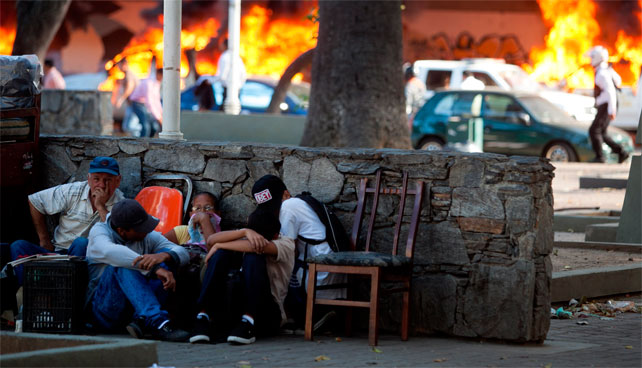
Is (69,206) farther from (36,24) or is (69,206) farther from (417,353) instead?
(36,24)

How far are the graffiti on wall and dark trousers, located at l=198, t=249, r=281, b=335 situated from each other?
2879 centimetres

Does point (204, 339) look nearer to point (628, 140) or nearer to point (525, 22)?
point (628, 140)

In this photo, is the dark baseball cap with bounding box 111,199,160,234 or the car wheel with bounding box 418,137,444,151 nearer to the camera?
the dark baseball cap with bounding box 111,199,160,234

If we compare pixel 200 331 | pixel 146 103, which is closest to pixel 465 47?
pixel 146 103

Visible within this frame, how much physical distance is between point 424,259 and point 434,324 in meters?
0.42

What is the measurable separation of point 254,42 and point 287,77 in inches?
716

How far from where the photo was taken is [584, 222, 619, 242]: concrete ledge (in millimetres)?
11047

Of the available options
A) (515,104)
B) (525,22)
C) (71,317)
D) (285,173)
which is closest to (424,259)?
(285,173)

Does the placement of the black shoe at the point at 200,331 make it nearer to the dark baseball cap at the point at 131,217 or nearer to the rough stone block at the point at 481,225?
the dark baseball cap at the point at 131,217

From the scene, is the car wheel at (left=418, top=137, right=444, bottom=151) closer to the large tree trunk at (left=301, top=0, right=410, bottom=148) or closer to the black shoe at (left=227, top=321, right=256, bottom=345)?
the large tree trunk at (left=301, top=0, right=410, bottom=148)

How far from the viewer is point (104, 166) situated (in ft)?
25.2

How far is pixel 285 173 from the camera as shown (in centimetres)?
766

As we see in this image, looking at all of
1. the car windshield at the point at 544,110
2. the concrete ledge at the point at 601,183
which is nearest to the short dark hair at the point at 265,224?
the concrete ledge at the point at 601,183

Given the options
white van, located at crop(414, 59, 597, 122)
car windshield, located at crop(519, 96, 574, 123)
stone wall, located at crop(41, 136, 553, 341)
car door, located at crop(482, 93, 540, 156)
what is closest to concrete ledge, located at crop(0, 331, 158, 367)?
stone wall, located at crop(41, 136, 553, 341)
